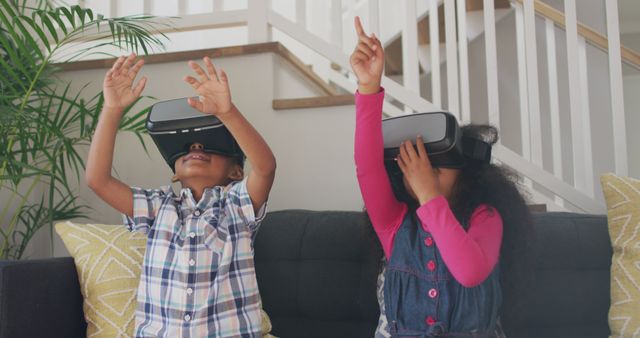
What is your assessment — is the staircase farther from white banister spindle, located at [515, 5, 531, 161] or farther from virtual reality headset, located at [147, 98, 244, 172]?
virtual reality headset, located at [147, 98, 244, 172]

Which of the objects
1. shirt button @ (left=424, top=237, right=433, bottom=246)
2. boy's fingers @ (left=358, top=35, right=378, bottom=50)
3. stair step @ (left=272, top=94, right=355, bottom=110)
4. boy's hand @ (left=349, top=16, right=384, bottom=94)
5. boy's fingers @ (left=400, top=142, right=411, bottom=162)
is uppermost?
stair step @ (left=272, top=94, right=355, bottom=110)

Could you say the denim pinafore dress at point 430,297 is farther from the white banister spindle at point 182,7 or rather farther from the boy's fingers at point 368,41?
the white banister spindle at point 182,7

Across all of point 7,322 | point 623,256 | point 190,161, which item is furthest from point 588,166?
point 7,322

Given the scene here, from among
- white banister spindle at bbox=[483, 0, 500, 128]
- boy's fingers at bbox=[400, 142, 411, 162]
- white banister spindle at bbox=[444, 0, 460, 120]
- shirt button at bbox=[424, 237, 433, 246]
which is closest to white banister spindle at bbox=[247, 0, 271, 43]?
white banister spindle at bbox=[444, 0, 460, 120]

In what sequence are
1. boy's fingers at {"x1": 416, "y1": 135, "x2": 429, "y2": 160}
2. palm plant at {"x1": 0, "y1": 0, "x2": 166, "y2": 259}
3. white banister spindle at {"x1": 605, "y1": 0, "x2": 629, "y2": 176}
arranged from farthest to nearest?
white banister spindle at {"x1": 605, "y1": 0, "x2": 629, "y2": 176}
palm plant at {"x1": 0, "y1": 0, "x2": 166, "y2": 259}
boy's fingers at {"x1": 416, "y1": 135, "x2": 429, "y2": 160}

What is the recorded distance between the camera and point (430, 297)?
115 centimetres

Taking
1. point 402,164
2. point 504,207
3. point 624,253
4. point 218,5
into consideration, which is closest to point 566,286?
point 624,253

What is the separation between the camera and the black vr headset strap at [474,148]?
3.92 feet

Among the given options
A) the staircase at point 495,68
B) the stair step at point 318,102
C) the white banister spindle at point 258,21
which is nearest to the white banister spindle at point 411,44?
the staircase at point 495,68

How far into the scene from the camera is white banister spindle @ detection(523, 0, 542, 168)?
1.90 meters

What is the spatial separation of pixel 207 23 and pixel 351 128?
63cm

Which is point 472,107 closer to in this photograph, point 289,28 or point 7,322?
point 289,28

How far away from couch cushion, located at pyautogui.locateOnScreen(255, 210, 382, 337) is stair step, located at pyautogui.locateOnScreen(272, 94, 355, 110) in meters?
0.49

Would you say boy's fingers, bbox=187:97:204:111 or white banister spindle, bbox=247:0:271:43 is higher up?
white banister spindle, bbox=247:0:271:43
